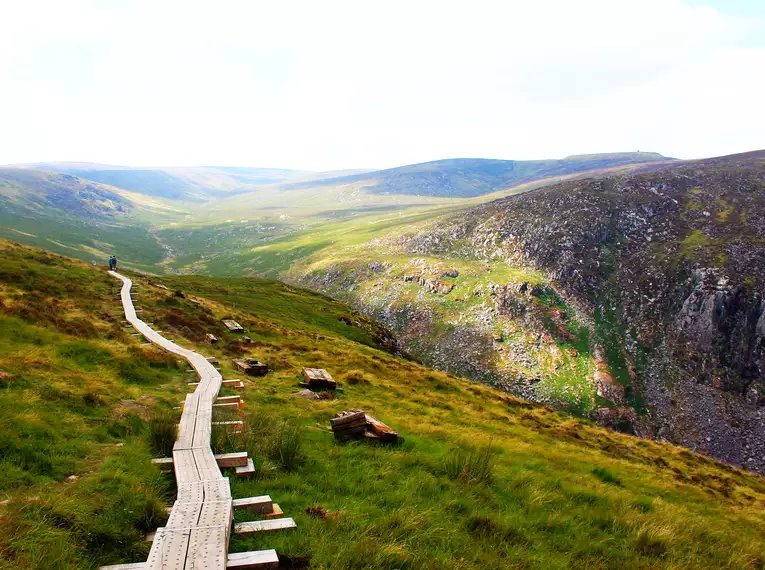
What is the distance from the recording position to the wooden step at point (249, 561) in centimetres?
599

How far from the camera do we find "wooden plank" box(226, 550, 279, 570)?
6185mm

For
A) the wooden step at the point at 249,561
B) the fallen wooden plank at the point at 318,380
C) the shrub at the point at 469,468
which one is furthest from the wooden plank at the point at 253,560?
the fallen wooden plank at the point at 318,380

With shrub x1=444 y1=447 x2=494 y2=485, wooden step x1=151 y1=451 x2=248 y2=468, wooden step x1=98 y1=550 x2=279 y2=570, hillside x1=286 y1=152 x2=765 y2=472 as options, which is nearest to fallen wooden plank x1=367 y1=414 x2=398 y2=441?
shrub x1=444 y1=447 x2=494 y2=485

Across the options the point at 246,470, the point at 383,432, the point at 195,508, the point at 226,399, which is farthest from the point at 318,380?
the point at 195,508

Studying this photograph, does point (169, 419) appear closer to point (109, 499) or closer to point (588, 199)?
point (109, 499)

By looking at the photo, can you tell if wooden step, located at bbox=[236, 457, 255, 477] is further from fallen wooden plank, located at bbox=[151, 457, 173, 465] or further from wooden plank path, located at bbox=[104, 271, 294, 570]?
fallen wooden plank, located at bbox=[151, 457, 173, 465]

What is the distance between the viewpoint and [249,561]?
6312mm

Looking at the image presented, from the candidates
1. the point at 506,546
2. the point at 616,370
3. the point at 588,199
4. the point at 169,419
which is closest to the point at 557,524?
the point at 506,546

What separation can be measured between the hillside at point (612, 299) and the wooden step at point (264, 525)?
72405mm

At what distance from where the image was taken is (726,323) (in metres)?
78.6

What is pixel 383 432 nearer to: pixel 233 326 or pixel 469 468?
pixel 469 468

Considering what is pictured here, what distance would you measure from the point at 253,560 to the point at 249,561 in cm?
7

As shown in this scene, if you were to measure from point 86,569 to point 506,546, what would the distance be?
26.7ft

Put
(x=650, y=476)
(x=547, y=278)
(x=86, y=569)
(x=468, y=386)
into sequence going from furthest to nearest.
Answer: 1. (x=547, y=278)
2. (x=468, y=386)
3. (x=650, y=476)
4. (x=86, y=569)
